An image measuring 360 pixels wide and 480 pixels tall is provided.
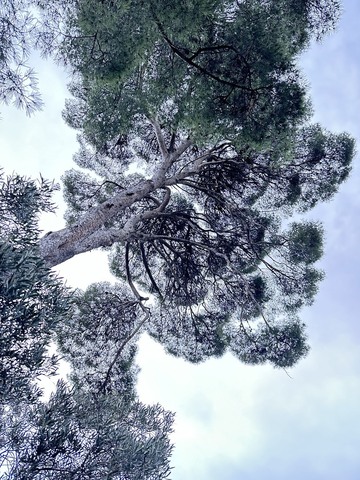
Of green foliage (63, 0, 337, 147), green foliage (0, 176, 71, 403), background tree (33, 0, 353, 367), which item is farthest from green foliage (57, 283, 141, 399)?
green foliage (0, 176, 71, 403)

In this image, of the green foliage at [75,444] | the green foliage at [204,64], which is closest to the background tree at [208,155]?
the green foliage at [204,64]

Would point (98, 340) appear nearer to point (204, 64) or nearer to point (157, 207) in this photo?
point (157, 207)

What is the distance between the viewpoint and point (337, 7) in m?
8.21

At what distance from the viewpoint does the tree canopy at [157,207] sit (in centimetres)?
465

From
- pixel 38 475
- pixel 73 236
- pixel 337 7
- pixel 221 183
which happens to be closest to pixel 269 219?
pixel 221 183

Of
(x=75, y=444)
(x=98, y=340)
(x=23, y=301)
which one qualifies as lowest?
(x=75, y=444)

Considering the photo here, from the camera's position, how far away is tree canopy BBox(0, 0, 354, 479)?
4652mm

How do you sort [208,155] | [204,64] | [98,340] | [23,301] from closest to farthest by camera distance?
[23,301] < [204,64] < [208,155] < [98,340]

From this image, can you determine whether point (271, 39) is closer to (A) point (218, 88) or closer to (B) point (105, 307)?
(A) point (218, 88)

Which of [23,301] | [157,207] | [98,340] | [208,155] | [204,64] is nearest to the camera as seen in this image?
[23,301]

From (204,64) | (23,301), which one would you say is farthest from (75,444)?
(204,64)

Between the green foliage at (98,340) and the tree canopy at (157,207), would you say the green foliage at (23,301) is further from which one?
the green foliage at (98,340)

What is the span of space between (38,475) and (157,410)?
265cm

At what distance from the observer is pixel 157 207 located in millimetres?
9664
